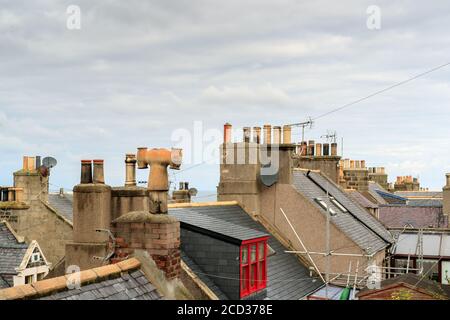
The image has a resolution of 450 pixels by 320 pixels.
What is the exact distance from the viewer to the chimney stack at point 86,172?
1622 cm

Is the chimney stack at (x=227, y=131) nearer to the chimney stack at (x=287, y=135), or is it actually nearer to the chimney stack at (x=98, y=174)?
the chimney stack at (x=287, y=135)

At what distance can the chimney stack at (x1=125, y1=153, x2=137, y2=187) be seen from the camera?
17312mm

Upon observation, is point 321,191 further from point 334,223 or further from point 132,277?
point 132,277

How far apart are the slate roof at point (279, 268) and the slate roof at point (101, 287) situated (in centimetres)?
709

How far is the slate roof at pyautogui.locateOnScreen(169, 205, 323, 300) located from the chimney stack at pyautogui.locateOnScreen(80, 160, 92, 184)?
304 centimetres

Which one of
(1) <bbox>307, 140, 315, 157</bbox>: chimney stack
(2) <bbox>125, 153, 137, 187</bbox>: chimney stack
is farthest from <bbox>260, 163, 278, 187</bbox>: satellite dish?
(1) <bbox>307, 140, 315, 157</bbox>: chimney stack

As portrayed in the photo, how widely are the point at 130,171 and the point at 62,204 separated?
18592 mm

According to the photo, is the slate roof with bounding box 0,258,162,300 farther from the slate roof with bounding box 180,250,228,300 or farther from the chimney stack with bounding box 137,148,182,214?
the slate roof with bounding box 180,250,228,300

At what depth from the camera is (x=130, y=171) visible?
57.6ft

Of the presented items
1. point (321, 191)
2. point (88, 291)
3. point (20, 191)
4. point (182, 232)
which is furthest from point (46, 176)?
point (88, 291)

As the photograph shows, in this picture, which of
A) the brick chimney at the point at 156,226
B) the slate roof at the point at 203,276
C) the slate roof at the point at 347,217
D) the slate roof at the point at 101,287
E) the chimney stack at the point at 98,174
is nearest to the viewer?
the slate roof at the point at 101,287

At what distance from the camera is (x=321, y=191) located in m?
29.6

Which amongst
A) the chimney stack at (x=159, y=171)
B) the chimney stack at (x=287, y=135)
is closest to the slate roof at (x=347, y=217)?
the chimney stack at (x=287, y=135)
